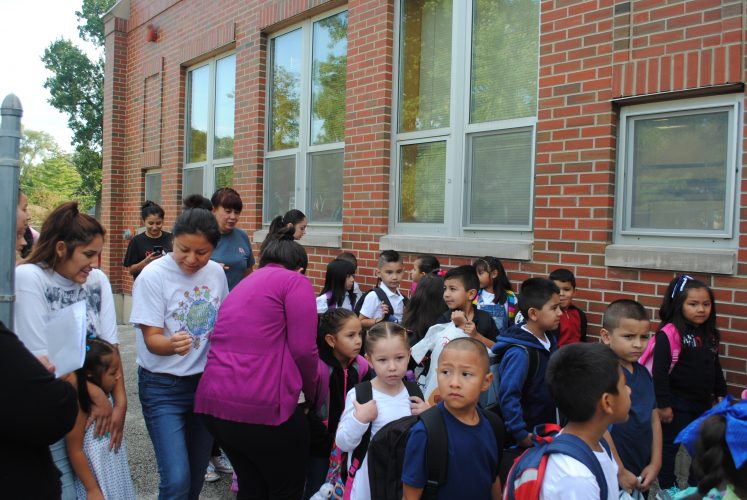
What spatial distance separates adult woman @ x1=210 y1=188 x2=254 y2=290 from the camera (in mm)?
5031

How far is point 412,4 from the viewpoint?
6285 mm

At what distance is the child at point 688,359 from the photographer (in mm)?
3711

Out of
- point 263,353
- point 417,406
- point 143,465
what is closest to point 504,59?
point 417,406

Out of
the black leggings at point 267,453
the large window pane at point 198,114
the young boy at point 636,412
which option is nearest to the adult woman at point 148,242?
the black leggings at point 267,453

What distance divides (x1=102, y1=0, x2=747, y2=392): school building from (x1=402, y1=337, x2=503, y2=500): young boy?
7.02 feet

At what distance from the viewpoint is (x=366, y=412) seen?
2924 mm

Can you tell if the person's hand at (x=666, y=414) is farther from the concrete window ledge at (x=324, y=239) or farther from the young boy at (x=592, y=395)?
the concrete window ledge at (x=324, y=239)

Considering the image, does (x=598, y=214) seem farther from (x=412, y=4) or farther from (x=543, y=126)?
(x=412, y=4)

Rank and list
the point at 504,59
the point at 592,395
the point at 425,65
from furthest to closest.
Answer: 1. the point at 425,65
2. the point at 504,59
3. the point at 592,395

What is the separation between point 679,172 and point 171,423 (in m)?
3.65

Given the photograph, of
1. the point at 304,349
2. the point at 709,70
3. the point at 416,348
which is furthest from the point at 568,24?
the point at 304,349

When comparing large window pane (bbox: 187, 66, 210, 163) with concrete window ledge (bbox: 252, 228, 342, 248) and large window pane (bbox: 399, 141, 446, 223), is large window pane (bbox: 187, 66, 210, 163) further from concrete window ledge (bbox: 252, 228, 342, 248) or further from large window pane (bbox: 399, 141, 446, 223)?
large window pane (bbox: 399, 141, 446, 223)

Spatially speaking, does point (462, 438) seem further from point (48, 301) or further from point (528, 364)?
point (48, 301)

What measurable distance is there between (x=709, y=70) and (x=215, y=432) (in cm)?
369
